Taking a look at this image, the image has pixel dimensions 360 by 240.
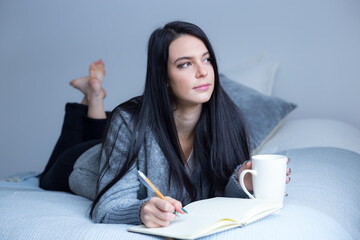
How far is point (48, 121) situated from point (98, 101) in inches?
42.2

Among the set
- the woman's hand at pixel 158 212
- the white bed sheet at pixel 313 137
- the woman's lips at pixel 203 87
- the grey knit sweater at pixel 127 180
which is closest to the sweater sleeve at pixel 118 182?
the grey knit sweater at pixel 127 180

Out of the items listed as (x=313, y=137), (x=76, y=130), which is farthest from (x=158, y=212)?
(x=76, y=130)

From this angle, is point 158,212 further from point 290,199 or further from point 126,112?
point 126,112

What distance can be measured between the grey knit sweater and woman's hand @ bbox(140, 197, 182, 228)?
110 millimetres

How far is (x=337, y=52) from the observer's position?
92.3 inches

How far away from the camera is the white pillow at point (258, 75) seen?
2.36 meters

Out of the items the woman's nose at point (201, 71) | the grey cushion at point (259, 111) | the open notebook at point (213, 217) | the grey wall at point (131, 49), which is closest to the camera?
the open notebook at point (213, 217)

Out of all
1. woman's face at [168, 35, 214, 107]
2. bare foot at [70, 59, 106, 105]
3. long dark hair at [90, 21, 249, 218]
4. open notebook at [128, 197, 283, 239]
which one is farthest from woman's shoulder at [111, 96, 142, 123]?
bare foot at [70, 59, 106, 105]

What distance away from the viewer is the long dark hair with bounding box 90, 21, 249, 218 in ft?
4.33

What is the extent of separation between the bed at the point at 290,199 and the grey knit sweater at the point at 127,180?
0.07 m

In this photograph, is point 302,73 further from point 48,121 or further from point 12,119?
point 12,119

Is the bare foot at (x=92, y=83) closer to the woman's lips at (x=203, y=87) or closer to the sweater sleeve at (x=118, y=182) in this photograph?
the sweater sleeve at (x=118, y=182)

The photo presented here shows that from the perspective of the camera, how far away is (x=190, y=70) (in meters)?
1.33

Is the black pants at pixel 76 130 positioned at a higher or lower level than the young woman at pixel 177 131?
lower
